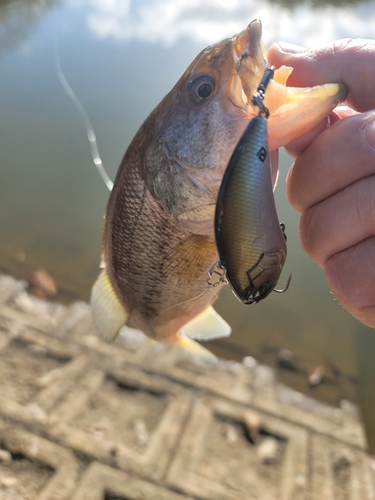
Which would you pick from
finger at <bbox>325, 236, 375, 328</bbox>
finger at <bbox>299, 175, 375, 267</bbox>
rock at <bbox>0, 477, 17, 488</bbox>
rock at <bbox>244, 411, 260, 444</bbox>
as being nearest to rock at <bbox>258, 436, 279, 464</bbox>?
rock at <bbox>244, 411, 260, 444</bbox>

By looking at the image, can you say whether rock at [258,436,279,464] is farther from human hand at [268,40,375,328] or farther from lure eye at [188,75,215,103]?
lure eye at [188,75,215,103]

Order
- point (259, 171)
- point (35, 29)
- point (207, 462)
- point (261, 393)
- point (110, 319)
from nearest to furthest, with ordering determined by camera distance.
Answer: point (259, 171), point (110, 319), point (207, 462), point (261, 393), point (35, 29)

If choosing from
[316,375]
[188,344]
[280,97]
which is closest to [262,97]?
[280,97]

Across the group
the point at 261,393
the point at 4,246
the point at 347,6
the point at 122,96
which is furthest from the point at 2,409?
the point at 347,6

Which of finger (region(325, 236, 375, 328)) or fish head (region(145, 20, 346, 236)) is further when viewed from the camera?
finger (region(325, 236, 375, 328))

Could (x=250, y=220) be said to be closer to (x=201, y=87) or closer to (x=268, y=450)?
(x=201, y=87)

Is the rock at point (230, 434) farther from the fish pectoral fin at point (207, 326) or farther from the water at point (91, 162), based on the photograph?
the fish pectoral fin at point (207, 326)

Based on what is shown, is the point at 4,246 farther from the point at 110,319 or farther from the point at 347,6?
the point at 347,6

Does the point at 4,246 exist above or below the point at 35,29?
below
